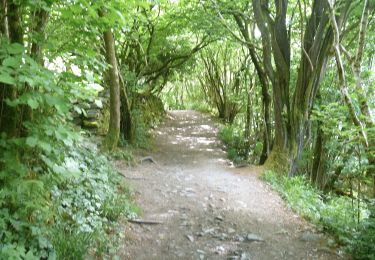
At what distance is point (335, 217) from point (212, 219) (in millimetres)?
1900

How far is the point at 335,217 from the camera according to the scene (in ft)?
17.1

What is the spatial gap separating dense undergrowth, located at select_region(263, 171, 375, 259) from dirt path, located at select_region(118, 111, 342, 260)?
7.7 inches

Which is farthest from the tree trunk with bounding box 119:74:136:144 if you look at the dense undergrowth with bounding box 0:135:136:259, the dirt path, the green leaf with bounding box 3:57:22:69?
the green leaf with bounding box 3:57:22:69

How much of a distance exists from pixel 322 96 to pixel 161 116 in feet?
30.6

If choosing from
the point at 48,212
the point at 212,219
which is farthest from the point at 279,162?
the point at 48,212

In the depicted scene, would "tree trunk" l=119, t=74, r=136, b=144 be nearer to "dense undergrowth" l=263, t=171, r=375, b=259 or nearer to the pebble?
"dense undergrowth" l=263, t=171, r=375, b=259

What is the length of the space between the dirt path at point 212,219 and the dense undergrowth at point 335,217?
0.20 meters

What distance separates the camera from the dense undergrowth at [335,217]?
151 inches

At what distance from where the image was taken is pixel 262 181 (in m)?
7.38

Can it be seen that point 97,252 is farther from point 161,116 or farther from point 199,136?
point 161,116

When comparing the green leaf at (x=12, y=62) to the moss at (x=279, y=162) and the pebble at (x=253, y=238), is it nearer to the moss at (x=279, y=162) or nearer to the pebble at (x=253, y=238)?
the pebble at (x=253, y=238)

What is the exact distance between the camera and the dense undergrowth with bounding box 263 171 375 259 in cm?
383

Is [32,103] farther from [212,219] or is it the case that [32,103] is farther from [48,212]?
[212,219]

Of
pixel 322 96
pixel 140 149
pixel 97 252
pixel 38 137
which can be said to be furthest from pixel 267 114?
pixel 38 137
